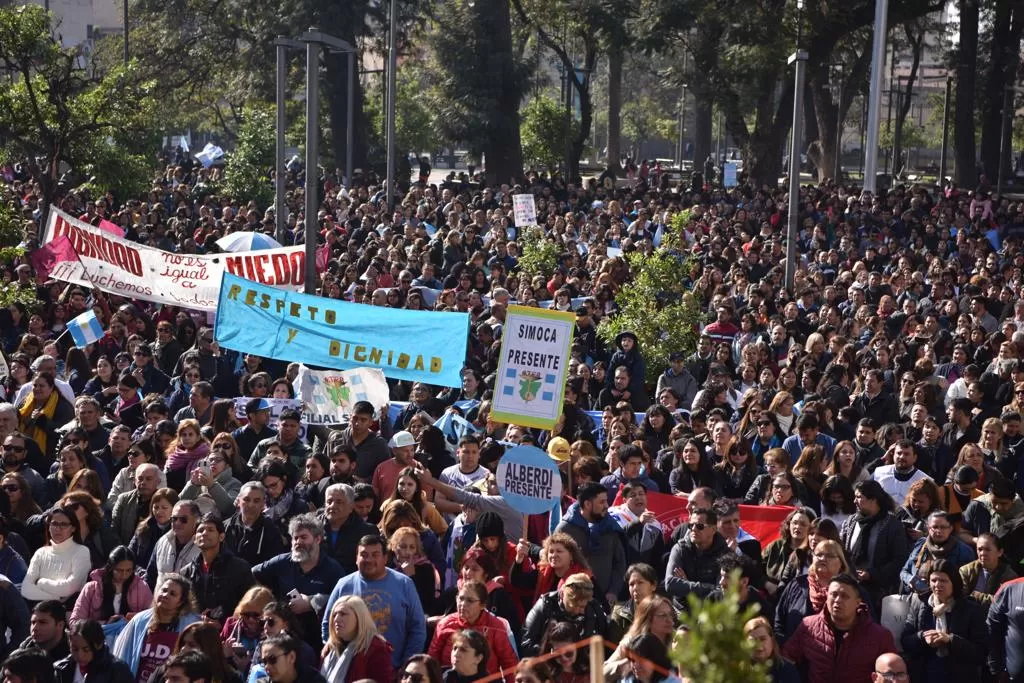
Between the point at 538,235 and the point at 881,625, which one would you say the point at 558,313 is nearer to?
the point at 881,625

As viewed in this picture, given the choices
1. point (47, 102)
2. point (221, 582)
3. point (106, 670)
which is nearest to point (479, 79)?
point (47, 102)

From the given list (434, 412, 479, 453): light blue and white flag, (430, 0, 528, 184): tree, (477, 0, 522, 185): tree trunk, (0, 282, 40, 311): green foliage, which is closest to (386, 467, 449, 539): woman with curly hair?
(434, 412, 479, 453): light blue and white flag

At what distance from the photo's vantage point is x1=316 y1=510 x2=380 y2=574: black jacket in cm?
908

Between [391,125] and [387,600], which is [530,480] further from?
[391,125]

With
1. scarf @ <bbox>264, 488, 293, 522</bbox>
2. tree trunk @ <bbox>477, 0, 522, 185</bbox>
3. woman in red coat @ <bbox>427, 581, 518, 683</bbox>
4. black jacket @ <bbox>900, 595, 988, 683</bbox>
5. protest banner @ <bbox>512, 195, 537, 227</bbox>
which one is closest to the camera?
woman in red coat @ <bbox>427, 581, 518, 683</bbox>

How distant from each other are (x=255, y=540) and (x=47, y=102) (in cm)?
1948

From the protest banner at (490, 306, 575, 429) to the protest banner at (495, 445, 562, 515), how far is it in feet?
6.17

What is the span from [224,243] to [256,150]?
14.6 meters

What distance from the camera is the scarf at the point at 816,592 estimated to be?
8.12m

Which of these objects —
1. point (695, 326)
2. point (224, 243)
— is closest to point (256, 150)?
point (224, 243)

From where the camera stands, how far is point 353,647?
7.45 meters

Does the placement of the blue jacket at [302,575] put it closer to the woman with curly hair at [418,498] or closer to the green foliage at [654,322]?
the woman with curly hair at [418,498]

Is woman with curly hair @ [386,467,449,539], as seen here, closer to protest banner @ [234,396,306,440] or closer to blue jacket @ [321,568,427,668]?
blue jacket @ [321,568,427,668]

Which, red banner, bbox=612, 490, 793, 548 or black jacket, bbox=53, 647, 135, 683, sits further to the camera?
red banner, bbox=612, 490, 793, 548
